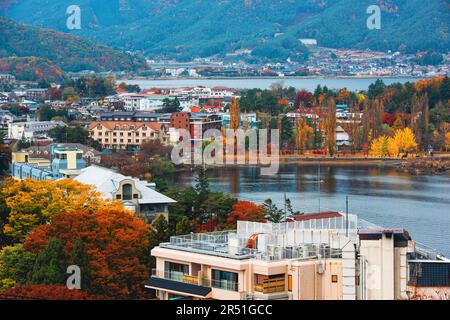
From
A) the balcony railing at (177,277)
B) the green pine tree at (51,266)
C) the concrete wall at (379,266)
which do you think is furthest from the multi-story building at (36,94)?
the concrete wall at (379,266)

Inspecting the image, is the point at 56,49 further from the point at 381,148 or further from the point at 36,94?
the point at 381,148

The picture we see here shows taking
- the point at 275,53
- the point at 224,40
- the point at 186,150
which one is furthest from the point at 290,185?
the point at 224,40

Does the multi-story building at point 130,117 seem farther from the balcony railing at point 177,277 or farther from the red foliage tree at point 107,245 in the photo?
the balcony railing at point 177,277

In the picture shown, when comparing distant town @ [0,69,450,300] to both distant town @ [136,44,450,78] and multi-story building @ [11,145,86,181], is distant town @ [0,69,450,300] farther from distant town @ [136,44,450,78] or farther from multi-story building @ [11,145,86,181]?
distant town @ [136,44,450,78]

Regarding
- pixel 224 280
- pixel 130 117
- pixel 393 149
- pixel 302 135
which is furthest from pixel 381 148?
pixel 224 280

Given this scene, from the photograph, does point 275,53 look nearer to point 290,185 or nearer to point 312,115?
point 312,115
